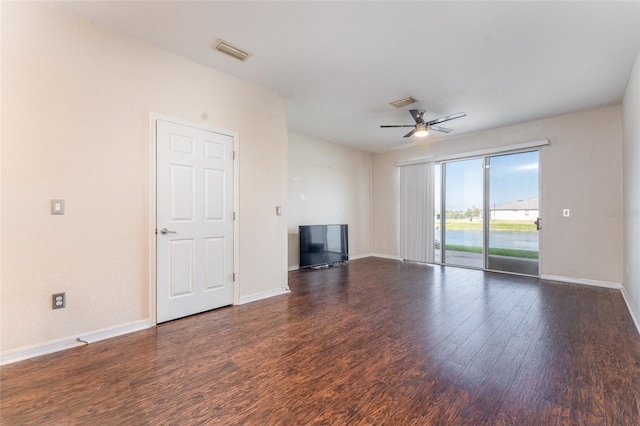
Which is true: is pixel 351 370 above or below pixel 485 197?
below

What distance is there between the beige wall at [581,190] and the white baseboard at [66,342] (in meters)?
6.17

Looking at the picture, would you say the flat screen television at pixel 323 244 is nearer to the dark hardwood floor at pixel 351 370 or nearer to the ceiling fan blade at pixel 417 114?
the dark hardwood floor at pixel 351 370

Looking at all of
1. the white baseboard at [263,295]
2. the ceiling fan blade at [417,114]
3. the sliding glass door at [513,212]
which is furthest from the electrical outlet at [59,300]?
the sliding glass door at [513,212]

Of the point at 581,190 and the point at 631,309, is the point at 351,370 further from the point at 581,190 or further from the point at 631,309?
the point at 581,190

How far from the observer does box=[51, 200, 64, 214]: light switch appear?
2.30 metres

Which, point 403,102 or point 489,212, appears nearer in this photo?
point 403,102

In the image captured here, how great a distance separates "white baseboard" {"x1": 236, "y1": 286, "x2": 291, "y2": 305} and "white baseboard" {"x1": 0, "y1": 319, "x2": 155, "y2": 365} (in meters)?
1.03

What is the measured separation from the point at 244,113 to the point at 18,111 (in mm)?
2051

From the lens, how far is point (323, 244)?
5.95 metres

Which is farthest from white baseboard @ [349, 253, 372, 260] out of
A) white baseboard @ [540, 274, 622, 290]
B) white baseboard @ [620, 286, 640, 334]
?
white baseboard @ [620, 286, 640, 334]

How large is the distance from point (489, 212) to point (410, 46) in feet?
13.2

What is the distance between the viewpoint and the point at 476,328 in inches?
109

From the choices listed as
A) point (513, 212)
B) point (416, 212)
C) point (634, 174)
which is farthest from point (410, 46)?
point (416, 212)

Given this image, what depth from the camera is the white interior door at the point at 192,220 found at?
2912 mm
